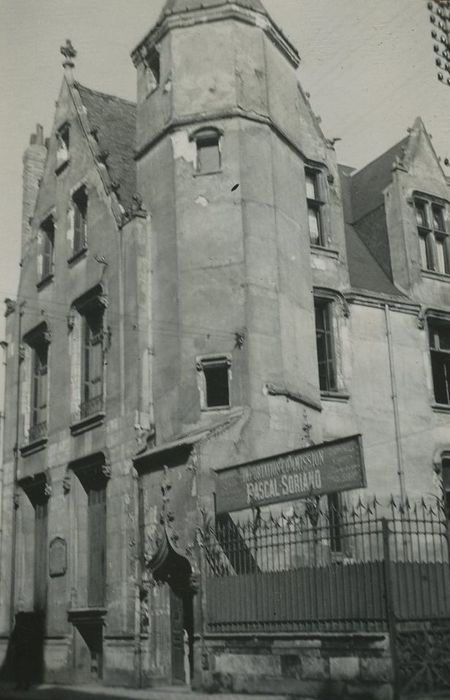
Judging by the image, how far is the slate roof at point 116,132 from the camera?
2502cm

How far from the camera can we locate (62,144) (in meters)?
28.0

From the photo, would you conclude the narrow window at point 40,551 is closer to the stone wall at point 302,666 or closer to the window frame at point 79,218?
the window frame at point 79,218

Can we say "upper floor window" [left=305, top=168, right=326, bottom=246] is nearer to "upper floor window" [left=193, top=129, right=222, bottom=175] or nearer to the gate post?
"upper floor window" [left=193, top=129, right=222, bottom=175]

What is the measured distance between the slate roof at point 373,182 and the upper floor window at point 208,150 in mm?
6752

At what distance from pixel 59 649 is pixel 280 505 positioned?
7944 millimetres

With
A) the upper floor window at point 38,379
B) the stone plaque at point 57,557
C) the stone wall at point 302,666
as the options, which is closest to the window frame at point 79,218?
the upper floor window at point 38,379

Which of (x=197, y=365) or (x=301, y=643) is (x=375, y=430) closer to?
(x=197, y=365)

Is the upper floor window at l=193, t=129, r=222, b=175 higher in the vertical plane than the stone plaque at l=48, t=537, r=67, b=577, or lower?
higher

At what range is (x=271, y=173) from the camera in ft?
72.4

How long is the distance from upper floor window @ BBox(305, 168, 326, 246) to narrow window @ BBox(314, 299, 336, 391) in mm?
1826

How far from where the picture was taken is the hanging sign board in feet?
48.2

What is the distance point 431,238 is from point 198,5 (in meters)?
9.44

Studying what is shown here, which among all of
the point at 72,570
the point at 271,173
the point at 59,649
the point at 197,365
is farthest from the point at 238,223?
the point at 59,649

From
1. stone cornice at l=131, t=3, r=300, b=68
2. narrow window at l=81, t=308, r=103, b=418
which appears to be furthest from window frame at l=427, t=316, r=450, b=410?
narrow window at l=81, t=308, r=103, b=418
